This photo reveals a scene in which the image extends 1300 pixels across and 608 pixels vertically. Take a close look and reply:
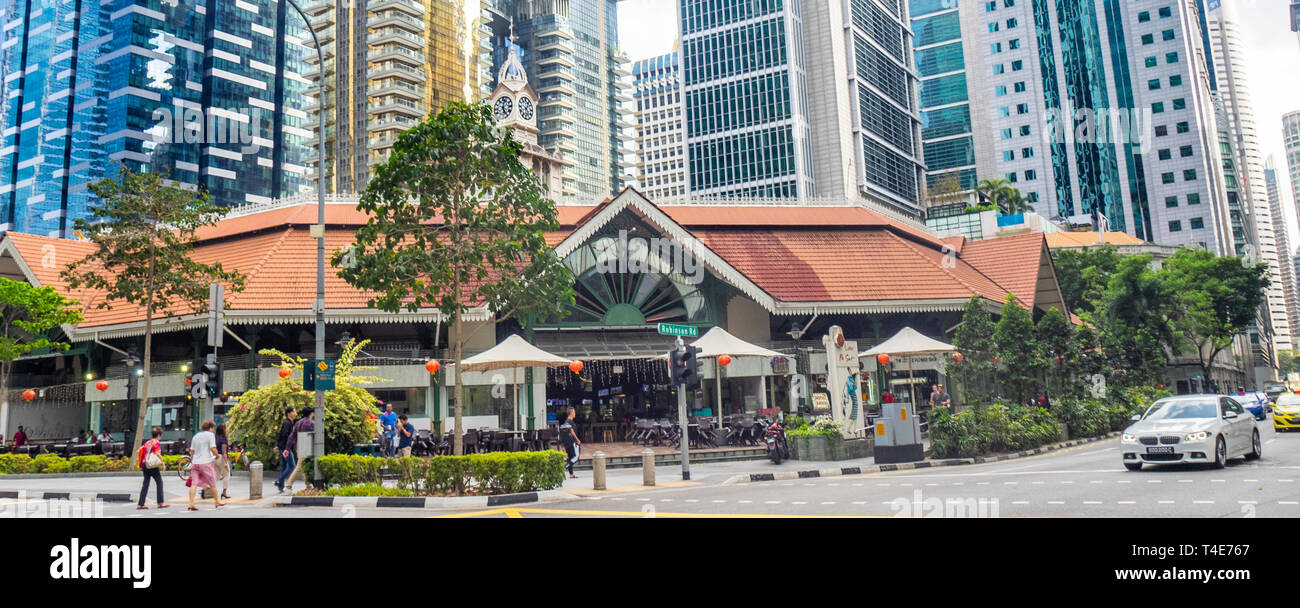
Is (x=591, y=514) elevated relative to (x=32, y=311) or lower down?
lower down

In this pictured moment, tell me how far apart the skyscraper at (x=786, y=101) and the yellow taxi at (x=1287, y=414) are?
67.9 meters

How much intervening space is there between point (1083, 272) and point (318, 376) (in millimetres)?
51252

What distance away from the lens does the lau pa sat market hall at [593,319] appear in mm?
29969

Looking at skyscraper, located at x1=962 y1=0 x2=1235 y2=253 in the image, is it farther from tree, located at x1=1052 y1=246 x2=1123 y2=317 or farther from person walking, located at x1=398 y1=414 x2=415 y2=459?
person walking, located at x1=398 y1=414 x2=415 y2=459

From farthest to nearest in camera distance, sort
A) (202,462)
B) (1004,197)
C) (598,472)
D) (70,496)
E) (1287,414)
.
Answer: (1004,197) < (1287,414) < (70,496) < (598,472) < (202,462)

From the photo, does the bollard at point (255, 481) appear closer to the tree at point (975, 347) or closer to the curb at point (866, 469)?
the curb at point (866, 469)

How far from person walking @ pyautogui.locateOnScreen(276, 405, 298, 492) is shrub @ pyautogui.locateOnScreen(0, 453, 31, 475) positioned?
28.8 ft

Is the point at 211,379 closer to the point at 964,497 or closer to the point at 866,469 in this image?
the point at 866,469

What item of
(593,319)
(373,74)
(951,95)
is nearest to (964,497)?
(593,319)

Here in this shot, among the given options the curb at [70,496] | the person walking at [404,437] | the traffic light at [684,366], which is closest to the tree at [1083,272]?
the traffic light at [684,366]

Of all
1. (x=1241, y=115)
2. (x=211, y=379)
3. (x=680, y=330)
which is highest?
(x=1241, y=115)

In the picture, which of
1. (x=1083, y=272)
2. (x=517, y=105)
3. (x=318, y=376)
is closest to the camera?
(x=318, y=376)

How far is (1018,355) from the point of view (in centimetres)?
2719
